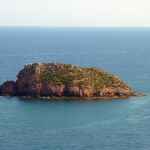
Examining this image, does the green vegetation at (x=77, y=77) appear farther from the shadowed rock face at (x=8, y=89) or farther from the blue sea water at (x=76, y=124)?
the shadowed rock face at (x=8, y=89)

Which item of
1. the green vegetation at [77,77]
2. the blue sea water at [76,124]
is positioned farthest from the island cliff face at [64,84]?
the blue sea water at [76,124]

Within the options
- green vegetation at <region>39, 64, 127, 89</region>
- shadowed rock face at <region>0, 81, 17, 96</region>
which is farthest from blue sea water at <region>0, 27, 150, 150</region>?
green vegetation at <region>39, 64, 127, 89</region>

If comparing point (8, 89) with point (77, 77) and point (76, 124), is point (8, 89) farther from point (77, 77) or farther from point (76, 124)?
point (76, 124)

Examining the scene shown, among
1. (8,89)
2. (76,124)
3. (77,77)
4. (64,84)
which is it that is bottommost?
(76,124)

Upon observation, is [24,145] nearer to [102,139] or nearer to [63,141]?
[63,141]

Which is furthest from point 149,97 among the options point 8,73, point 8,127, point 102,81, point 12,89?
point 8,73

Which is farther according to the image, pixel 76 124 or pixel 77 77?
pixel 77 77

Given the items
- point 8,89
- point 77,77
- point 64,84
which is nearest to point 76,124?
point 64,84

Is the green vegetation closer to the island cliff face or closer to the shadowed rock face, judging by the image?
the island cliff face
